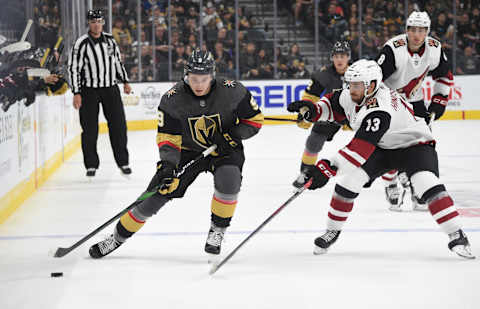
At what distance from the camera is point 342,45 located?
17.9 ft

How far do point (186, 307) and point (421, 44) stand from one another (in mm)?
2643

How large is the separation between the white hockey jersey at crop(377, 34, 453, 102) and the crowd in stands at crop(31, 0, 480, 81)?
20.9 ft

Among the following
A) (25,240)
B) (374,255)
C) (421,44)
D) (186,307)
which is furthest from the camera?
(421,44)

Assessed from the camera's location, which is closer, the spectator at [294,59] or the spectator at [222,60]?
the spectator at [222,60]

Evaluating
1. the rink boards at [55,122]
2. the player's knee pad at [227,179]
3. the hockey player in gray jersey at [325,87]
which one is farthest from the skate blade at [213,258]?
the hockey player in gray jersey at [325,87]

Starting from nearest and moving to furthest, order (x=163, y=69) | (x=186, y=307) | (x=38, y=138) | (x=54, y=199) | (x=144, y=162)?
1. (x=186, y=307)
2. (x=54, y=199)
3. (x=38, y=138)
4. (x=144, y=162)
5. (x=163, y=69)

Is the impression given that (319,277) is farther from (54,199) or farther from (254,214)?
(54,199)

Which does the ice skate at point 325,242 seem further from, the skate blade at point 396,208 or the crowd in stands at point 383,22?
the crowd in stands at point 383,22

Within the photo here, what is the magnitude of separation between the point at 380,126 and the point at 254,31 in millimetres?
8506

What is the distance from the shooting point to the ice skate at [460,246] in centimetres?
349

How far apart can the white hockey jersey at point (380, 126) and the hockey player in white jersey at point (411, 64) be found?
Answer: 1.02m

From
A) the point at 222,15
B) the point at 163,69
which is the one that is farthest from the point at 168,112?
the point at 222,15

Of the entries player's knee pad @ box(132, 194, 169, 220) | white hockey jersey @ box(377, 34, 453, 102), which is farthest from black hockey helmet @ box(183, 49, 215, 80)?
white hockey jersey @ box(377, 34, 453, 102)

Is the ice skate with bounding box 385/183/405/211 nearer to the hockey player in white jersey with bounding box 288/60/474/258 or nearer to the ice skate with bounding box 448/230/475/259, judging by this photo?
the hockey player in white jersey with bounding box 288/60/474/258
